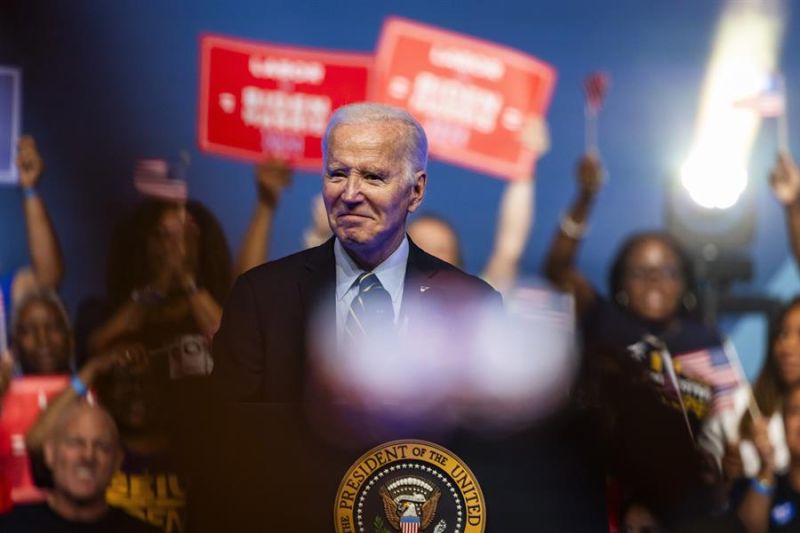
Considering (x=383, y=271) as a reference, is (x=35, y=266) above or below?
below

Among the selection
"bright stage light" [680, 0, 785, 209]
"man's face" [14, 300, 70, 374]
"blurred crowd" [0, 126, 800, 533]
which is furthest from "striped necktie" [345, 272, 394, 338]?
"bright stage light" [680, 0, 785, 209]

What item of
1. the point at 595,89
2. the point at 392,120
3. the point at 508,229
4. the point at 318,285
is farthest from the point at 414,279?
the point at 595,89

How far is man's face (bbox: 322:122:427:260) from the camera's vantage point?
1.52 m

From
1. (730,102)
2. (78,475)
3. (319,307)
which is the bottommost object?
(78,475)

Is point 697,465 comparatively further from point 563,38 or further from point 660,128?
point 563,38

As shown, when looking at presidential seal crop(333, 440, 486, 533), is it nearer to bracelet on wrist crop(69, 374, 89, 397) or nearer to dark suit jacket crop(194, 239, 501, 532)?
dark suit jacket crop(194, 239, 501, 532)

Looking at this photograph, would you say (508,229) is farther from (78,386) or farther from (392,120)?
(392,120)

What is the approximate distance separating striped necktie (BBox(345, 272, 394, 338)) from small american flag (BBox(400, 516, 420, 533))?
0.31 m

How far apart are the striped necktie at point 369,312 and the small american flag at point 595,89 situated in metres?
1.97

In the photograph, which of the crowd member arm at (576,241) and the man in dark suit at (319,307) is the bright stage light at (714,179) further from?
the man in dark suit at (319,307)

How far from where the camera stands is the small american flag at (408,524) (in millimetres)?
1438

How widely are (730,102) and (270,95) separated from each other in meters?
1.55

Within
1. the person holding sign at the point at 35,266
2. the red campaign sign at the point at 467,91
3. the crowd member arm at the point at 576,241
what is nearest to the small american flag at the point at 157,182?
the person holding sign at the point at 35,266

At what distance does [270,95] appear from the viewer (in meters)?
3.35
